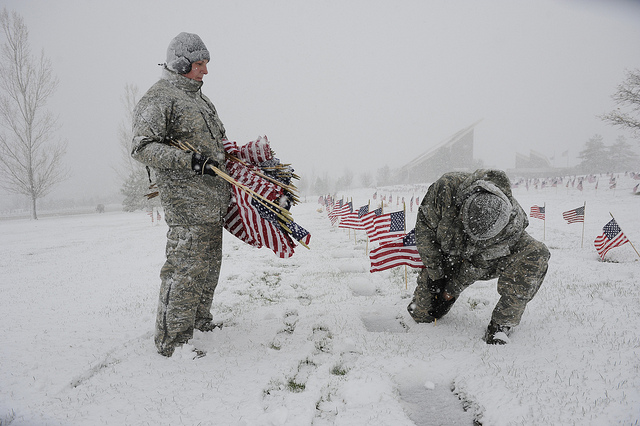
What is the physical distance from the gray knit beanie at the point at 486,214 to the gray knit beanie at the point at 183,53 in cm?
296

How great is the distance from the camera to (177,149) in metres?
2.41

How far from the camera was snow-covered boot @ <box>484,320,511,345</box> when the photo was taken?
2795mm

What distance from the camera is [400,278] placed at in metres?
5.47

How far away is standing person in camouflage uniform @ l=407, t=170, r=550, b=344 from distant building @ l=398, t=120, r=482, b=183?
234ft

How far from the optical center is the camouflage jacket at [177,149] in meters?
2.42

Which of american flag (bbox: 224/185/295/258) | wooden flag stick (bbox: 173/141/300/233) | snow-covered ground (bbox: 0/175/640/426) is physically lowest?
snow-covered ground (bbox: 0/175/640/426)

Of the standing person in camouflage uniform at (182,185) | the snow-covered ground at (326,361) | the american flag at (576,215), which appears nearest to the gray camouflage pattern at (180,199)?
the standing person in camouflage uniform at (182,185)

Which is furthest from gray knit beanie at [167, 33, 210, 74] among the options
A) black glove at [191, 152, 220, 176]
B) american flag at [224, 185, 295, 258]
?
american flag at [224, 185, 295, 258]

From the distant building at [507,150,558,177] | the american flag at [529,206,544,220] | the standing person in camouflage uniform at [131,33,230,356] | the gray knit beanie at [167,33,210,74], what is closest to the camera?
the standing person in camouflage uniform at [131,33,230,356]

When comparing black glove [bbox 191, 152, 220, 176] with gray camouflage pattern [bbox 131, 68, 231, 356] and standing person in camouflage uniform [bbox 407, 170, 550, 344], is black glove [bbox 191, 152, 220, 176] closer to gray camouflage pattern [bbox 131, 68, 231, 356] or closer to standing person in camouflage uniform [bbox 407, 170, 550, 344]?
gray camouflage pattern [bbox 131, 68, 231, 356]

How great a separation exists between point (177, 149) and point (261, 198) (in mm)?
815

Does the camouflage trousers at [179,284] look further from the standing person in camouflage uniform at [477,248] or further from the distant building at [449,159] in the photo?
the distant building at [449,159]

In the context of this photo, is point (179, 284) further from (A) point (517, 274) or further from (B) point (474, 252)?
(A) point (517, 274)

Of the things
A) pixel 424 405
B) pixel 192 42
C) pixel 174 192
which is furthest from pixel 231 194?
pixel 424 405
